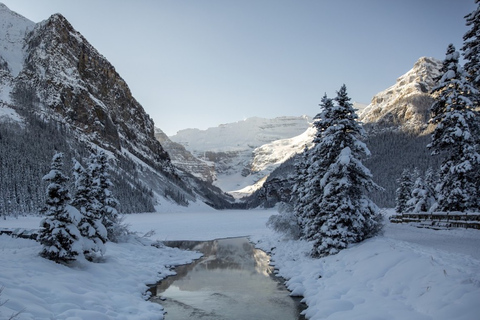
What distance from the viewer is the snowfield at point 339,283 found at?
927 centimetres

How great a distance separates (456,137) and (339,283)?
521 inches

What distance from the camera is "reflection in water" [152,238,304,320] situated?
1371 cm

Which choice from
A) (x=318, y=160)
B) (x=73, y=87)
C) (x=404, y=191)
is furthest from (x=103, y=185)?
(x=73, y=87)

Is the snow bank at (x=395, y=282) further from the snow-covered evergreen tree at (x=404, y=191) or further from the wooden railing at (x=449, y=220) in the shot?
the snow-covered evergreen tree at (x=404, y=191)

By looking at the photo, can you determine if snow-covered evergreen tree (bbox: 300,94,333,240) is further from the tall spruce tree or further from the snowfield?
the tall spruce tree

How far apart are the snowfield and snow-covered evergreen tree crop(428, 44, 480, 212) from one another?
3.59 metres

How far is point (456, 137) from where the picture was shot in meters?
20.2

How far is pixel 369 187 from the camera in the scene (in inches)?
750

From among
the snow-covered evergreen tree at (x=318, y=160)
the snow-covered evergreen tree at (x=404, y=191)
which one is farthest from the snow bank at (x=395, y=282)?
the snow-covered evergreen tree at (x=404, y=191)

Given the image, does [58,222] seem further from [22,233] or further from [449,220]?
[449,220]

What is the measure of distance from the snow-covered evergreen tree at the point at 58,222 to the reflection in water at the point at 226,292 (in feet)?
16.3

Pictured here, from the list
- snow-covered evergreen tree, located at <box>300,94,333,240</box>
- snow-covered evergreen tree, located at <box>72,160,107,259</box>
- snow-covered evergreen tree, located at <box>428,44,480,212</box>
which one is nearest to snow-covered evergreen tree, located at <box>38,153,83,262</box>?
snow-covered evergreen tree, located at <box>72,160,107,259</box>

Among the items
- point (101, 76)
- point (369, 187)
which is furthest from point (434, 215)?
point (101, 76)

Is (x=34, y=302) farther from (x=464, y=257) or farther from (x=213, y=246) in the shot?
(x=213, y=246)
